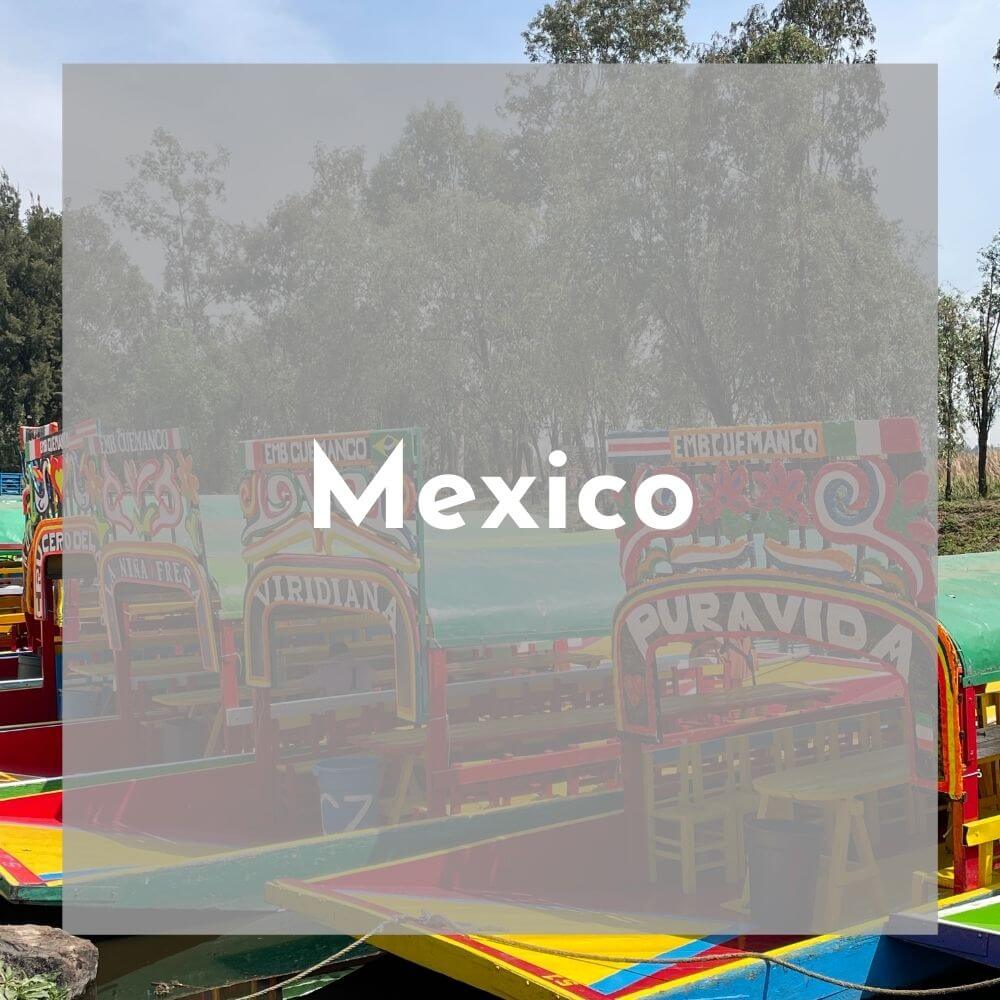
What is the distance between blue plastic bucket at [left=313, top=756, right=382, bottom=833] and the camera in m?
8.55

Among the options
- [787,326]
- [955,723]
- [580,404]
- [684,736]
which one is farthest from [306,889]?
[580,404]

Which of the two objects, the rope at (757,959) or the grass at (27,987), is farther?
the grass at (27,987)

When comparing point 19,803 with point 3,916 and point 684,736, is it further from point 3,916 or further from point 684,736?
point 684,736

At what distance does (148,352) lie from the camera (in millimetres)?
42375

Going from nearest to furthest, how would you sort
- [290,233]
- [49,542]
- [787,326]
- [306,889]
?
[306,889], [49,542], [787,326], [290,233]

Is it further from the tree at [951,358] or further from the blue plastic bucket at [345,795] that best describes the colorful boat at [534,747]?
the tree at [951,358]

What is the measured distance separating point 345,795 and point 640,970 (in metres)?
3.42

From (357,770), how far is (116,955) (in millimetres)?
1936

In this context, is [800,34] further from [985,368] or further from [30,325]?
[30,325]

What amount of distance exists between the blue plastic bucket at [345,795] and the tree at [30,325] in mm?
38134

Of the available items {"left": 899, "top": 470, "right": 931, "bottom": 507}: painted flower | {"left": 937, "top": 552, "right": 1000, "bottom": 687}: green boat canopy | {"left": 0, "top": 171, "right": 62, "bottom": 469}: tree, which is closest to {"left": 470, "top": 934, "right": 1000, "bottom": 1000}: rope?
{"left": 937, "top": 552, "right": 1000, "bottom": 687}: green boat canopy

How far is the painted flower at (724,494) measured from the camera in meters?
6.66

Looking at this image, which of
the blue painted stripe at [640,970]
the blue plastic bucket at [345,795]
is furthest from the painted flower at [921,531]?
the blue plastic bucket at [345,795]

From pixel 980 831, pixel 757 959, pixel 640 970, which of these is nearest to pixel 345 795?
pixel 640 970
